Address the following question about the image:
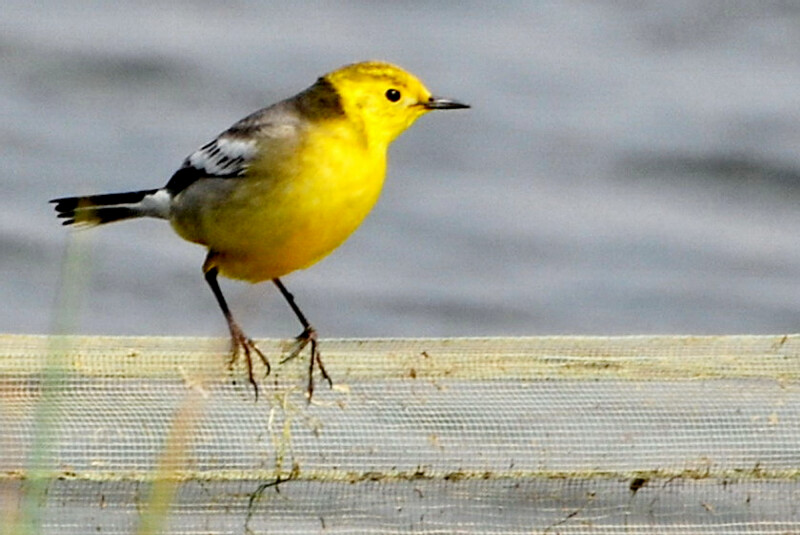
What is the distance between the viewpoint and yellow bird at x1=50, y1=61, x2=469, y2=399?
5543 mm

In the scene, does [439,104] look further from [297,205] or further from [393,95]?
[297,205]

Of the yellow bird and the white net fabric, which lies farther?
the yellow bird

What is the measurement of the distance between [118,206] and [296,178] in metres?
0.90

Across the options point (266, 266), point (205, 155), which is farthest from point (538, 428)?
point (205, 155)

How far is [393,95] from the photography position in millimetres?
5867

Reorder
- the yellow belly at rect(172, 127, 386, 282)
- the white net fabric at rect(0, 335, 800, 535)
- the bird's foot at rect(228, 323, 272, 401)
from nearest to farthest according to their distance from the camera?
the white net fabric at rect(0, 335, 800, 535) → the bird's foot at rect(228, 323, 272, 401) → the yellow belly at rect(172, 127, 386, 282)

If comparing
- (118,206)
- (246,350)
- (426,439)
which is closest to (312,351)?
(246,350)

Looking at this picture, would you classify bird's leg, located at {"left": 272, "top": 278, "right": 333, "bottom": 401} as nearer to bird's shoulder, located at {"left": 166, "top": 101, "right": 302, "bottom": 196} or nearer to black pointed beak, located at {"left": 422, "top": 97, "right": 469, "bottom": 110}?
bird's shoulder, located at {"left": 166, "top": 101, "right": 302, "bottom": 196}

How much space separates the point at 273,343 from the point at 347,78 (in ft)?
2.71

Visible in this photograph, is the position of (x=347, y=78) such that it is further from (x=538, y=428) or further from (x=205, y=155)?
(x=538, y=428)

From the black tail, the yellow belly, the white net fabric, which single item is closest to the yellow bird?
the yellow belly

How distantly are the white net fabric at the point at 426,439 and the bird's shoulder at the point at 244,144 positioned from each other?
2.68 feet

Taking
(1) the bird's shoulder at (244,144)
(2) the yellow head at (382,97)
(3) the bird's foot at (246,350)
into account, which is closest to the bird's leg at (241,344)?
(3) the bird's foot at (246,350)

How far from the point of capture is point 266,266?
5.68 meters
